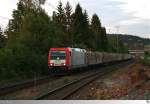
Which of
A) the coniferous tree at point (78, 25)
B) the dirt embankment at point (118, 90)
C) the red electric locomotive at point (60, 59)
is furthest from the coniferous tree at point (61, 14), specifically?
the dirt embankment at point (118, 90)

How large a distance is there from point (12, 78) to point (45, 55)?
A: 1253 cm

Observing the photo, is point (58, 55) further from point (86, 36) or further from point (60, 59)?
point (86, 36)

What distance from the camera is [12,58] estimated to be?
36938mm

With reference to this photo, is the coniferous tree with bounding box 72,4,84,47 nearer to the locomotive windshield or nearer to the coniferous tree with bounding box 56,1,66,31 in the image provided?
the coniferous tree with bounding box 56,1,66,31

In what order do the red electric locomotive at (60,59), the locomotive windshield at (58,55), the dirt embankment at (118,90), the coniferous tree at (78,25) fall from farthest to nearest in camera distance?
the coniferous tree at (78,25) → the locomotive windshield at (58,55) → the red electric locomotive at (60,59) → the dirt embankment at (118,90)

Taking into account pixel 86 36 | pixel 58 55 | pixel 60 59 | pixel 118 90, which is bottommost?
pixel 118 90

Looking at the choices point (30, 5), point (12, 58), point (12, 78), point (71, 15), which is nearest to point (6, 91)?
point (12, 78)

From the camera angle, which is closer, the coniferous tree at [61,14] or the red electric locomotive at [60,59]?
the red electric locomotive at [60,59]

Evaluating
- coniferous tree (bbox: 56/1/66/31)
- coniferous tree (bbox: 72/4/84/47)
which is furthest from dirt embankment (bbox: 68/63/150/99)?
coniferous tree (bbox: 56/1/66/31)

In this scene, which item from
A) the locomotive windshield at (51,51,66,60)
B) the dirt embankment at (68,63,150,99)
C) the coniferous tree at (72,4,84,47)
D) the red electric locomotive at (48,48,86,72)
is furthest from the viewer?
the coniferous tree at (72,4,84,47)

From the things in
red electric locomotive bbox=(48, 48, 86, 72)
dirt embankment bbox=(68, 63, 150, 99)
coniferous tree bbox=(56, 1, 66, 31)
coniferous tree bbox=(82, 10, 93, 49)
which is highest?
coniferous tree bbox=(56, 1, 66, 31)

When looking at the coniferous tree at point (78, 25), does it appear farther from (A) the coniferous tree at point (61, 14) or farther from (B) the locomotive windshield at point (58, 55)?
(B) the locomotive windshield at point (58, 55)

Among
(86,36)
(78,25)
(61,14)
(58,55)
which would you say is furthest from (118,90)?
(61,14)

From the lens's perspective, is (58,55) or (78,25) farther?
(78,25)
